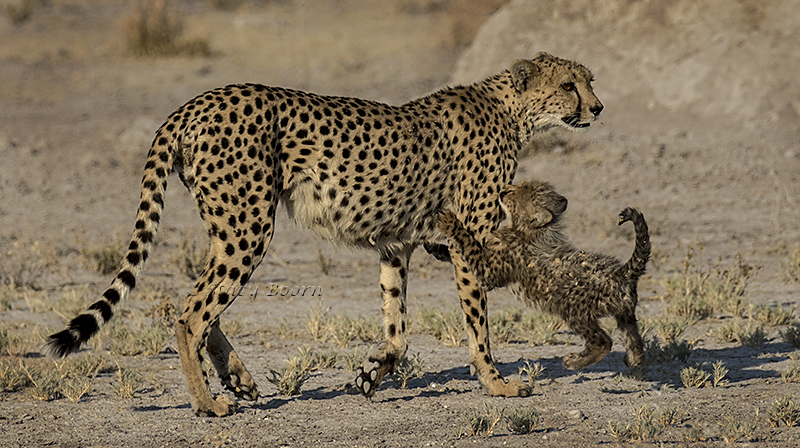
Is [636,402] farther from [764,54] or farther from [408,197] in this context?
[764,54]

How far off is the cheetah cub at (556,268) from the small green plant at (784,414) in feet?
2.29

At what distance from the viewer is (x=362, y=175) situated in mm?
4871

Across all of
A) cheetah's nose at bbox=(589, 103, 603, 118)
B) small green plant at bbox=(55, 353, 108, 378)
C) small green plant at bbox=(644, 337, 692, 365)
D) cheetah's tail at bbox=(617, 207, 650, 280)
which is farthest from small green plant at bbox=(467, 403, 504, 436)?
small green plant at bbox=(55, 353, 108, 378)

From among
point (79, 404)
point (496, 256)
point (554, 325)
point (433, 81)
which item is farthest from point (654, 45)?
point (79, 404)

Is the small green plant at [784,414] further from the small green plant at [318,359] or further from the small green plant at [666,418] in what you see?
the small green plant at [318,359]

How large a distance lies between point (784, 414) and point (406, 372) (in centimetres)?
193

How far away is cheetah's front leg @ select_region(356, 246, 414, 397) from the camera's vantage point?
5094mm

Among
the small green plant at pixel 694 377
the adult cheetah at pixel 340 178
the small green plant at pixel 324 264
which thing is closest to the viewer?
the adult cheetah at pixel 340 178

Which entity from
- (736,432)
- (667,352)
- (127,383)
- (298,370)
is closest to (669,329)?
(667,352)

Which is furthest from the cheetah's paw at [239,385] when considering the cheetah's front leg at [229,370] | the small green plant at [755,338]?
the small green plant at [755,338]

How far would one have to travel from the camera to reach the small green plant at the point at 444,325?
→ 6400mm

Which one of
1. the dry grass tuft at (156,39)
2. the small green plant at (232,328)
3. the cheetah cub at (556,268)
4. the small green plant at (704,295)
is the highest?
the dry grass tuft at (156,39)

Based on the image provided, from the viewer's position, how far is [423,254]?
30.7 feet

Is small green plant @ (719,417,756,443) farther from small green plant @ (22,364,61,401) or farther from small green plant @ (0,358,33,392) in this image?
small green plant @ (0,358,33,392)
